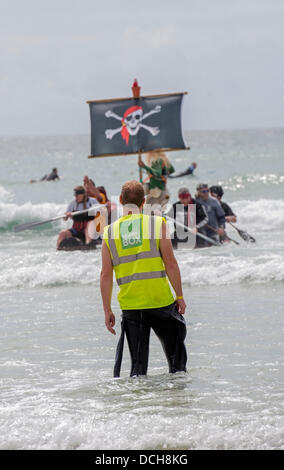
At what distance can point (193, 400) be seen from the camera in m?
5.56

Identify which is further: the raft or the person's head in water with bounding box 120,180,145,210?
the raft

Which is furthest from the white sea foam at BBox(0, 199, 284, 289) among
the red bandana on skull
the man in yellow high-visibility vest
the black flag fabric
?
the man in yellow high-visibility vest

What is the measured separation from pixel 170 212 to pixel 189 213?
0.36 meters

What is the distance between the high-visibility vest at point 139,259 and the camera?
5.51m

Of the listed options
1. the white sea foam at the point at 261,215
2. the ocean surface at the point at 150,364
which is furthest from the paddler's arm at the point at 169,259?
the white sea foam at the point at 261,215

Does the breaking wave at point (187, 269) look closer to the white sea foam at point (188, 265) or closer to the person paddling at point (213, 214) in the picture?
the white sea foam at point (188, 265)

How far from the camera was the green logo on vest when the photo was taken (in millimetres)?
5512

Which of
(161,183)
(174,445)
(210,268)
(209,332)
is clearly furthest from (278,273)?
(174,445)

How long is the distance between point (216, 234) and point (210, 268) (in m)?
2.93

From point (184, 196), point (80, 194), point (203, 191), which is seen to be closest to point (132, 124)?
point (80, 194)

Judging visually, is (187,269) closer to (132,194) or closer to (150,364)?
(150,364)

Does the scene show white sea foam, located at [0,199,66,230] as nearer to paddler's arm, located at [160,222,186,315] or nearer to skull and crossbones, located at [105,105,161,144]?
skull and crossbones, located at [105,105,161,144]

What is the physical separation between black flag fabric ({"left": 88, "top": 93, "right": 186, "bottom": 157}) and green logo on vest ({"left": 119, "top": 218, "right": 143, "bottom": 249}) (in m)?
10.2

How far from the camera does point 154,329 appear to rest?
571cm
